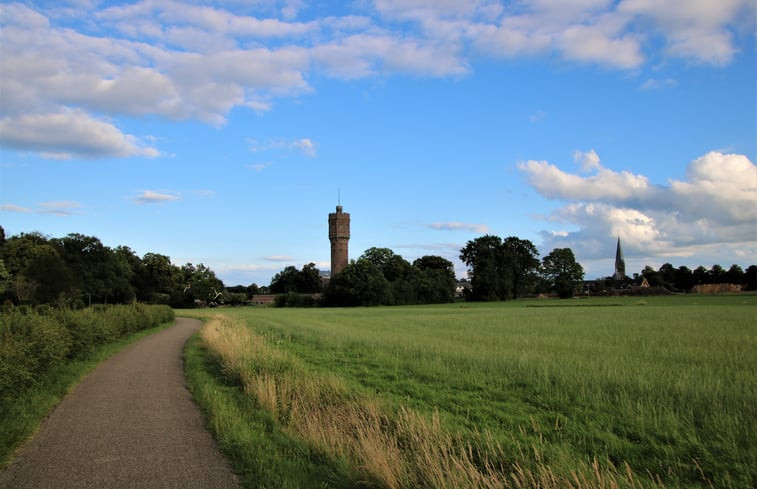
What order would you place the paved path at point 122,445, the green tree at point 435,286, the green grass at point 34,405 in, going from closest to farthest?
the paved path at point 122,445
the green grass at point 34,405
the green tree at point 435,286

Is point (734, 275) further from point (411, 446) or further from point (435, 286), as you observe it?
point (411, 446)

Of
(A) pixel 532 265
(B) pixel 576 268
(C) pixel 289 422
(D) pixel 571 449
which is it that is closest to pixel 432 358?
(C) pixel 289 422

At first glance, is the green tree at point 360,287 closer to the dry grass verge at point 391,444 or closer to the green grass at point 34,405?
the green grass at point 34,405

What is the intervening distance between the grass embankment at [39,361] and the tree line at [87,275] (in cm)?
703

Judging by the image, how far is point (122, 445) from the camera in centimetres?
859

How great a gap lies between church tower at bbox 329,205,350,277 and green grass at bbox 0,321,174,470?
134 metres

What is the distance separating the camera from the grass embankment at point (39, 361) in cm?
982

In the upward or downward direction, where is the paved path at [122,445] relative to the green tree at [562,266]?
downward

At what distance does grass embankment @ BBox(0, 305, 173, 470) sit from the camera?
387 inches

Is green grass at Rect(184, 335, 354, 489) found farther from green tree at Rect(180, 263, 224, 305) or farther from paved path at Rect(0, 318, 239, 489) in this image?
green tree at Rect(180, 263, 224, 305)

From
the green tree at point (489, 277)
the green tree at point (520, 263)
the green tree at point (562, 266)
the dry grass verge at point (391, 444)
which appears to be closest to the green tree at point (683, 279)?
the green tree at point (562, 266)

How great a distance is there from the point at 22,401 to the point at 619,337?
21.4m

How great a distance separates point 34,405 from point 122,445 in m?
3.97

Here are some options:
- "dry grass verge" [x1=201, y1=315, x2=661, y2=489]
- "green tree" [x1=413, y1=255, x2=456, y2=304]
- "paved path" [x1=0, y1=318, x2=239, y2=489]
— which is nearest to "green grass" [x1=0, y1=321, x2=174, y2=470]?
"paved path" [x1=0, y1=318, x2=239, y2=489]
